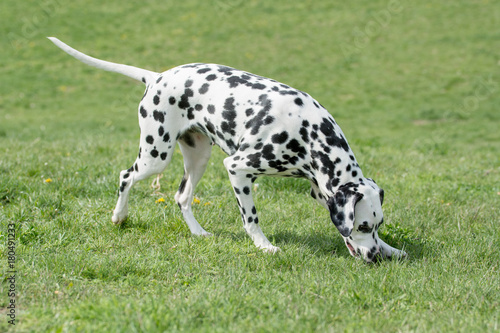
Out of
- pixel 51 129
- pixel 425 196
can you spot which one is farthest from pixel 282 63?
pixel 425 196

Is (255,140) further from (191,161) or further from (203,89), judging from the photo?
(191,161)

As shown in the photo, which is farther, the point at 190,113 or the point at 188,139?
the point at 188,139

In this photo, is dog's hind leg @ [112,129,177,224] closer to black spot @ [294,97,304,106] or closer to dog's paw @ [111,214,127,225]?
dog's paw @ [111,214,127,225]

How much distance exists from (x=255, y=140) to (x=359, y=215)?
40.8 inches

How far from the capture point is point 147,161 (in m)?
4.84

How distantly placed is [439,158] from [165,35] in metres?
13.2

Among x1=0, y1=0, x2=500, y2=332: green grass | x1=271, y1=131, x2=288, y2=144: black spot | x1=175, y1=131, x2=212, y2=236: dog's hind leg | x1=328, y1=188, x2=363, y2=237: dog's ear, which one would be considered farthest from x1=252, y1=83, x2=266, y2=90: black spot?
x1=0, y1=0, x2=500, y2=332: green grass

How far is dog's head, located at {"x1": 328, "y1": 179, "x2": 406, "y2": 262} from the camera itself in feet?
13.2

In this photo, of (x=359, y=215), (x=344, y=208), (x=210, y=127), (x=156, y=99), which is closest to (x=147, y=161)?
(x=156, y=99)

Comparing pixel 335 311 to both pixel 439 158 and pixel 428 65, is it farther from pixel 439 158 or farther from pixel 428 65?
pixel 428 65

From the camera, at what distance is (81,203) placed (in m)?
5.33

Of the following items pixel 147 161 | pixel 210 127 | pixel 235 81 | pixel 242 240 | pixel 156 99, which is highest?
pixel 235 81

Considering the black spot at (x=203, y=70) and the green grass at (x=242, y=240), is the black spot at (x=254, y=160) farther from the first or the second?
the black spot at (x=203, y=70)

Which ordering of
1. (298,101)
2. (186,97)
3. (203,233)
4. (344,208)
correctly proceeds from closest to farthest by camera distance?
1. (344,208)
2. (298,101)
3. (186,97)
4. (203,233)
